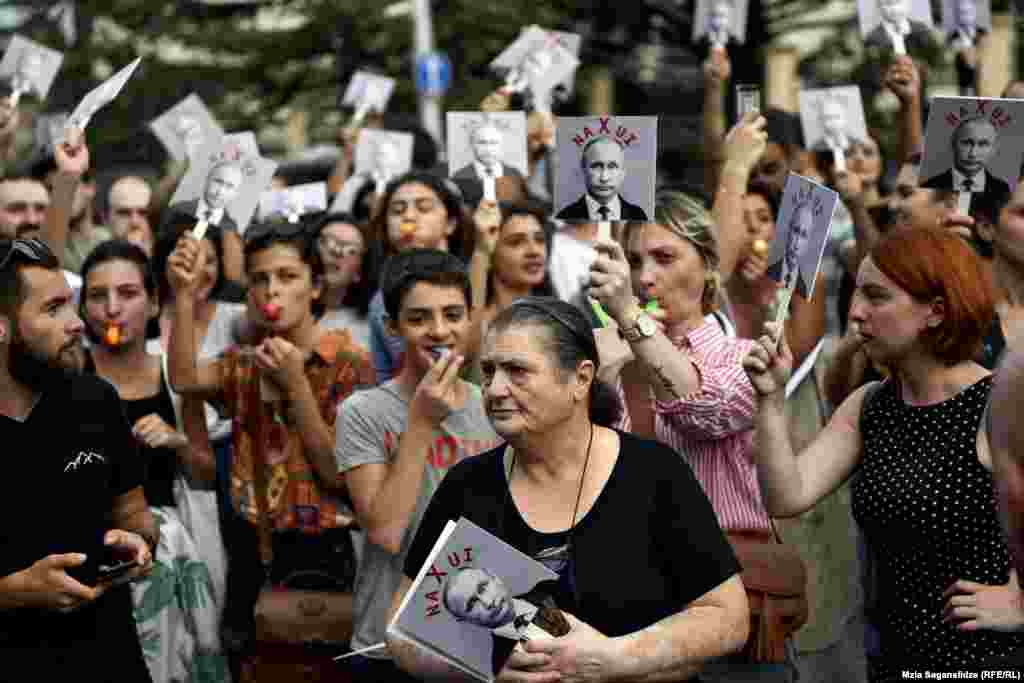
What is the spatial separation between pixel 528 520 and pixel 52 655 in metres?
1.31

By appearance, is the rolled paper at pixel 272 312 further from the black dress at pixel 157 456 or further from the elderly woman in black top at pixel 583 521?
the elderly woman in black top at pixel 583 521

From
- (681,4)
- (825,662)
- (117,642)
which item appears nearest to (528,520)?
(117,642)

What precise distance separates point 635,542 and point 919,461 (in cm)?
74

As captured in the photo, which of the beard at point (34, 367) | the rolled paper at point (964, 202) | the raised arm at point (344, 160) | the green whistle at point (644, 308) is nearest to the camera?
the beard at point (34, 367)

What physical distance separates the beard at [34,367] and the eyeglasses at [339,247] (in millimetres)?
2859

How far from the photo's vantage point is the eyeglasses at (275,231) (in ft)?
21.3

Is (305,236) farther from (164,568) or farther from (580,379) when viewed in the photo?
(580,379)

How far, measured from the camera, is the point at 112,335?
20.6ft

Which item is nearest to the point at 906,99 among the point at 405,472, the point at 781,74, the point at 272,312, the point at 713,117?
the point at 713,117

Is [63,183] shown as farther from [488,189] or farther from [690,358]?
[690,358]

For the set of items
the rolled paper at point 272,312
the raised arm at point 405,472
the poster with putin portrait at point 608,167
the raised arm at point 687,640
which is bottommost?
the raised arm at point 687,640

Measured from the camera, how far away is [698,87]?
22422 mm

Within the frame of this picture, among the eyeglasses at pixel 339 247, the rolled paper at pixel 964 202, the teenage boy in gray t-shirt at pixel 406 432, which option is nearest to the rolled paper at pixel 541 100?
the eyeglasses at pixel 339 247

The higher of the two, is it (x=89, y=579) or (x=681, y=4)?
(x=681, y=4)
